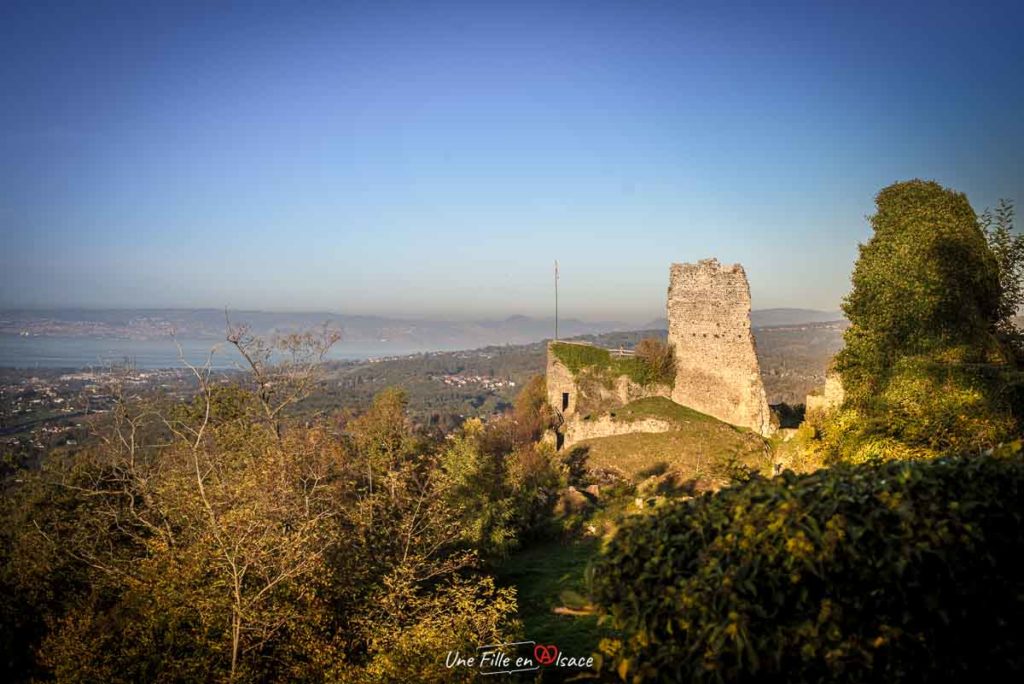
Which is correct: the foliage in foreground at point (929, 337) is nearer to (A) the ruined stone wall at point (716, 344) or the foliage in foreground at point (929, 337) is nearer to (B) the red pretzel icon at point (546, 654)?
(B) the red pretzel icon at point (546, 654)

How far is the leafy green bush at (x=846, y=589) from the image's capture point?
324 cm

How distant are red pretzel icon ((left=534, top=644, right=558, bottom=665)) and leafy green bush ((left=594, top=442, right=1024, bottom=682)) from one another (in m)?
5.69

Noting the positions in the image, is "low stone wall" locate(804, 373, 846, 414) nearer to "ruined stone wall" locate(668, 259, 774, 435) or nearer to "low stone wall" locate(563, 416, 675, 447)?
"ruined stone wall" locate(668, 259, 774, 435)

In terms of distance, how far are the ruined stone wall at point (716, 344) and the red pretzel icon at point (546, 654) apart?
16848 mm

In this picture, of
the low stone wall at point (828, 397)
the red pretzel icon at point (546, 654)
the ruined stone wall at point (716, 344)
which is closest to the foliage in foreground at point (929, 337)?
the low stone wall at point (828, 397)

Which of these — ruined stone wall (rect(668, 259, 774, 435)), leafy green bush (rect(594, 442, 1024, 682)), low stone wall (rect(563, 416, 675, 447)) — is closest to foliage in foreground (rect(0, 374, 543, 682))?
leafy green bush (rect(594, 442, 1024, 682))

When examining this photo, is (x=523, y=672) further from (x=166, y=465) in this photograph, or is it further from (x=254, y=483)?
(x=166, y=465)

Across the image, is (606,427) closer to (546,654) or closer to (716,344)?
(716,344)

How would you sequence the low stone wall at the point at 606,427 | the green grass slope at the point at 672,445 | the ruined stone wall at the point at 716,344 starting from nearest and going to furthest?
1. the green grass slope at the point at 672,445
2. the ruined stone wall at the point at 716,344
3. the low stone wall at the point at 606,427

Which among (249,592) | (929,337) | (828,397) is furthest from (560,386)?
(249,592)

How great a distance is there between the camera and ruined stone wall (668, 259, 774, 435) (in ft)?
77.1

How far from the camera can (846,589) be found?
339 centimetres

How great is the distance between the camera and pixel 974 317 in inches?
489

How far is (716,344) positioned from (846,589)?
2237 cm
